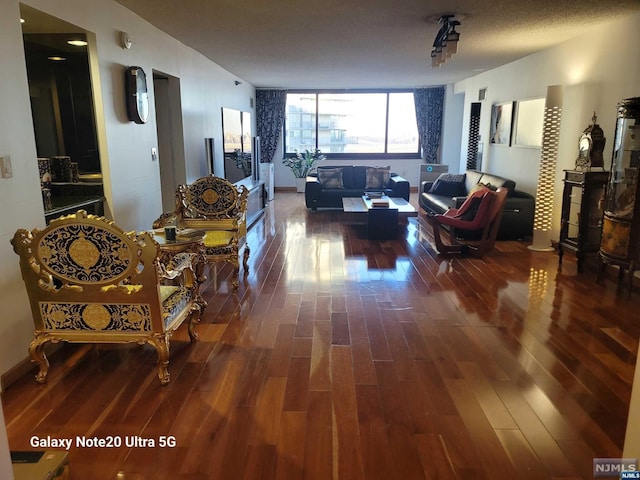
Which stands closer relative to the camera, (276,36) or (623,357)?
(623,357)

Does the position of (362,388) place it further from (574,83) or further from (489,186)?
(574,83)

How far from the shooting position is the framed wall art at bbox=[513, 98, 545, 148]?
6.04 meters

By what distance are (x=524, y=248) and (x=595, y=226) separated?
1143 mm

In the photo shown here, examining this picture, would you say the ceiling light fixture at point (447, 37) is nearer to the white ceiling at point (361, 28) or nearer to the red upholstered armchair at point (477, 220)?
the white ceiling at point (361, 28)

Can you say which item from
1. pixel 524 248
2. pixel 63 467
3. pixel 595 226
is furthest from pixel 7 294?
pixel 524 248

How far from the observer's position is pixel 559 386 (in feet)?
8.35

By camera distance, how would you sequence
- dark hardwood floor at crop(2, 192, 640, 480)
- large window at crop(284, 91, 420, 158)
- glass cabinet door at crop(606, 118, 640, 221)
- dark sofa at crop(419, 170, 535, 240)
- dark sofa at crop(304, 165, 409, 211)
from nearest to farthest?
dark hardwood floor at crop(2, 192, 640, 480) < glass cabinet door at crop(606, 118, 640, 221) < dark sofa at crop(419, 170, 535, 240) < dark sofa at crop(304, 165, 409, 211) < large window at crop(284, 91, 420, 158)

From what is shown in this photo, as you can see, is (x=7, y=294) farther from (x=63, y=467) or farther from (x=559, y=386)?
(x=559, y=386)

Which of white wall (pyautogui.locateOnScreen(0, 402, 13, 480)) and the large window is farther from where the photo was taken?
the large window

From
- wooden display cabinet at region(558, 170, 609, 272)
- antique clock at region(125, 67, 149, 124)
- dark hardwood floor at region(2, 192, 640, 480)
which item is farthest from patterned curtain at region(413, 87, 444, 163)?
antique clock at region(125, 67, 149, 124)

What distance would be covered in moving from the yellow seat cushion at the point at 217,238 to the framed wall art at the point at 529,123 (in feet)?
14.0

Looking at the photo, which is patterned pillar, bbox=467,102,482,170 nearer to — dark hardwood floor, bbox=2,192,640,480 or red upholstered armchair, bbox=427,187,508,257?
red upholstered armchair, bbox=427,187,508,257

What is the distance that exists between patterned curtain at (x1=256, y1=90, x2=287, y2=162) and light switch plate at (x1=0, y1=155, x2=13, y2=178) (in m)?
8.44

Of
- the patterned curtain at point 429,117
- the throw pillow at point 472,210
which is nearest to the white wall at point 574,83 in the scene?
the throw pillow at point 472,210
